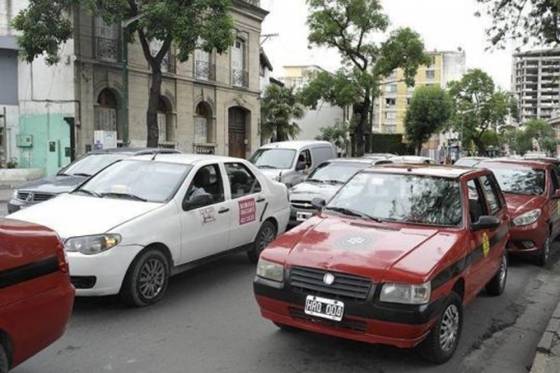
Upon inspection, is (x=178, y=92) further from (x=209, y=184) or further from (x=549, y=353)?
(x=549, y=353)

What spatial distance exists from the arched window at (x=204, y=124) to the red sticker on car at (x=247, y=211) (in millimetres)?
21359

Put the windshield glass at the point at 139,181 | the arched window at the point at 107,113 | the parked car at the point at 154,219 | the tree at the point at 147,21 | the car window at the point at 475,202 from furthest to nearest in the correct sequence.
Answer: the arched window at the point at 107,113, the tree at the point at 147,21, the windshield glass at the point at 139,181, the car window at the point at 475,202, the parked car at the point at 154,219

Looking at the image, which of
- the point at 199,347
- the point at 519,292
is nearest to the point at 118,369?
the point at 199,347

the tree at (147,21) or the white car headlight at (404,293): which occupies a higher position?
the tree at (147,21)

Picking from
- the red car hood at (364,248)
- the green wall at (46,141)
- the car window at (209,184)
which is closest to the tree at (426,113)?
the green wall at (46,141)

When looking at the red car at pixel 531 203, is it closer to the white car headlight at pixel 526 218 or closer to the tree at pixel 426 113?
the white car headlight at pixel 526 218

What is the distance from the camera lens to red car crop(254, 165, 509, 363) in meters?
4.42

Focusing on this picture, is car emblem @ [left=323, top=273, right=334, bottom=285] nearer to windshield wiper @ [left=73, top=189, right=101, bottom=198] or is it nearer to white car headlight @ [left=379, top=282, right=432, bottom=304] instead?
white car headlight @ [left=379, top=282, right=432, bottom=304]

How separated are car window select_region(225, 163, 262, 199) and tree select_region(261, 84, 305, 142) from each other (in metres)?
31.8

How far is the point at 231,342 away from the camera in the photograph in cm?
532

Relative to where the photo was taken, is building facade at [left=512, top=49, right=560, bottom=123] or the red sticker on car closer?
the red sticker on car

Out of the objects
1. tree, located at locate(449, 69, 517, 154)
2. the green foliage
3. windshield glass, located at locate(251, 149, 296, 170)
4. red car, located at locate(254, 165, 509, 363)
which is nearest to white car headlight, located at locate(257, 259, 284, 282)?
red car, located at locate(254, 165, 509, 363)

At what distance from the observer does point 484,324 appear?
612 cm

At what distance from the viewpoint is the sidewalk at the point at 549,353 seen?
467cm
